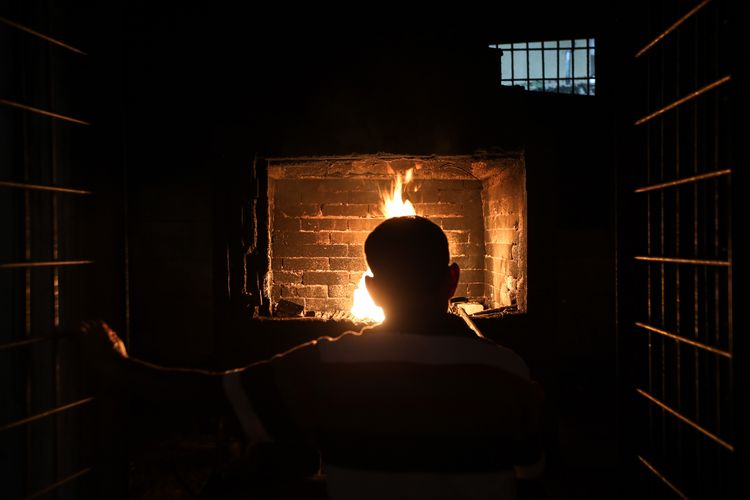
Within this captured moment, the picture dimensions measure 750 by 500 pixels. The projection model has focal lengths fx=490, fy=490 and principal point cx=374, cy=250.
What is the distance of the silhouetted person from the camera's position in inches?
48.5

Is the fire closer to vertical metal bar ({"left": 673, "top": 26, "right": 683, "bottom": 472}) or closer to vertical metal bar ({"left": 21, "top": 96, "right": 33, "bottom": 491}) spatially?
vertical metal bar ({"left": 673, "top": 26, "right": 683, "bottom": 472})

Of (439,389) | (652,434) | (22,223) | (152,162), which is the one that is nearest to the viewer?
(439,389)

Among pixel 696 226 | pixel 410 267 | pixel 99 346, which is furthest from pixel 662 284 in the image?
pixel 99 346

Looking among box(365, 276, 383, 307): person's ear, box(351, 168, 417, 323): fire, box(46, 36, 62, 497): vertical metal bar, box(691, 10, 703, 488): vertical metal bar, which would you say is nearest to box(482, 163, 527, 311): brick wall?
box(351, 168, 417, 323): fire

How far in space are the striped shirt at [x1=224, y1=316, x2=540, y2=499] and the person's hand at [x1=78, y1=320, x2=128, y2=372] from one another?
25.5 inches

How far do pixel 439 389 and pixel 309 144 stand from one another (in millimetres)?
2787

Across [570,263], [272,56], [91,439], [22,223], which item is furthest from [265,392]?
[570,263]

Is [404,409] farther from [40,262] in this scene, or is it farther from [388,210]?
[388,210]

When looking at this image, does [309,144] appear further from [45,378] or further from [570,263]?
[570,263]

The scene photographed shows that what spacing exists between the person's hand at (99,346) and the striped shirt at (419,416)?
648mm

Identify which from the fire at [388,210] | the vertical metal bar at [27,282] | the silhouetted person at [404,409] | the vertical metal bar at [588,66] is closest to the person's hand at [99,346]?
the vertical metal bar at [27,282]

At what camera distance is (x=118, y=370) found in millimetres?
1444

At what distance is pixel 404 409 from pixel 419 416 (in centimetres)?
4

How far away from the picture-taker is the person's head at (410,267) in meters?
1.36
